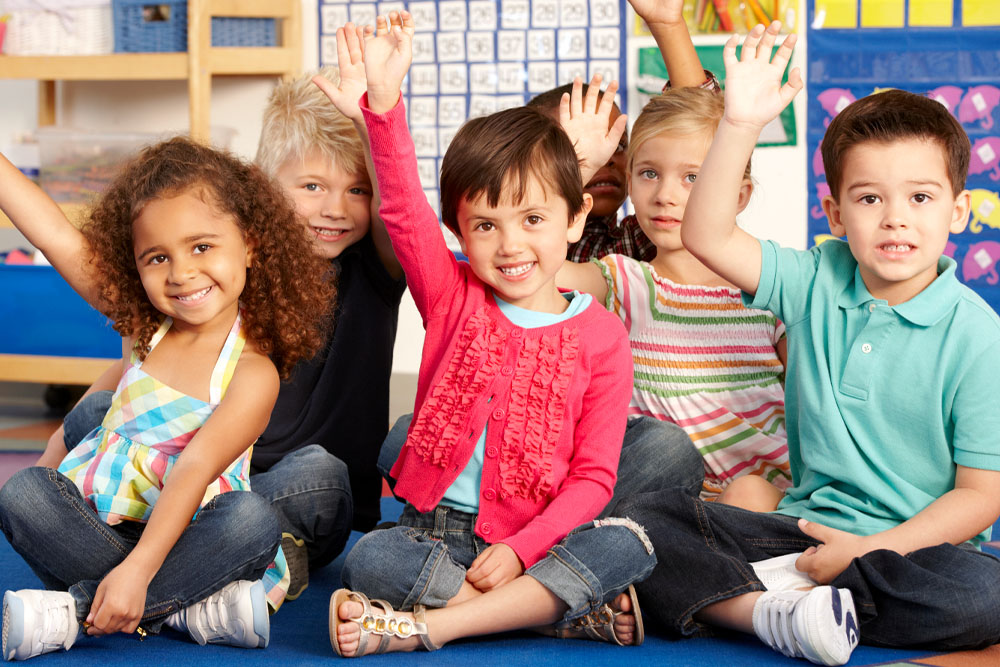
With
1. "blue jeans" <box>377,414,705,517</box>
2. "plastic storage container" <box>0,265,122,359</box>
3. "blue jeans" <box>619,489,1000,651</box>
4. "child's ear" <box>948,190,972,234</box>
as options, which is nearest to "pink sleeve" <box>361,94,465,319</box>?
"blue jeans" <box>377,414,705,517</box>

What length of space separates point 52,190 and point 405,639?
2.28 metres

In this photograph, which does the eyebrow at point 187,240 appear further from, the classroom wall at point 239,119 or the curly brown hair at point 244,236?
the classroom wall at point 239,119

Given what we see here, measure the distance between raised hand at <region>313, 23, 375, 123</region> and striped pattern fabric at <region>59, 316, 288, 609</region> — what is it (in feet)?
0.99

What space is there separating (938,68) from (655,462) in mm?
1907

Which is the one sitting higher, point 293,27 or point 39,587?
point 293,27

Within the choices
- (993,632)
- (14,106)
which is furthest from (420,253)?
(14,106)

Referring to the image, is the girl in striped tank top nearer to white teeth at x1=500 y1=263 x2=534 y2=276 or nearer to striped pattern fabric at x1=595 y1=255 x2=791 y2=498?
striped pattern fabric at x1=595 y1=255 x2=791 y2=498

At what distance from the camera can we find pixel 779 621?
1040 millimetres

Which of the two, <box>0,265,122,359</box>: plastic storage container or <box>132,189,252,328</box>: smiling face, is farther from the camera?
<box>0,265,122,359</box>: plastic storage container

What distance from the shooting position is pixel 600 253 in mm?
1694

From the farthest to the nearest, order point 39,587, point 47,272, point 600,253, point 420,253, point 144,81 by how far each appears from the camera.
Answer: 1. point 144,81
2. point 47,272
3. point 600,253
4. point 39,587
5. point 420,253

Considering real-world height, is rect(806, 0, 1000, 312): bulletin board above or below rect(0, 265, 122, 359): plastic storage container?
above

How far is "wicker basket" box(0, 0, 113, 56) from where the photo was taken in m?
2.82

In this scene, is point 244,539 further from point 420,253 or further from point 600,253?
point 600,253
